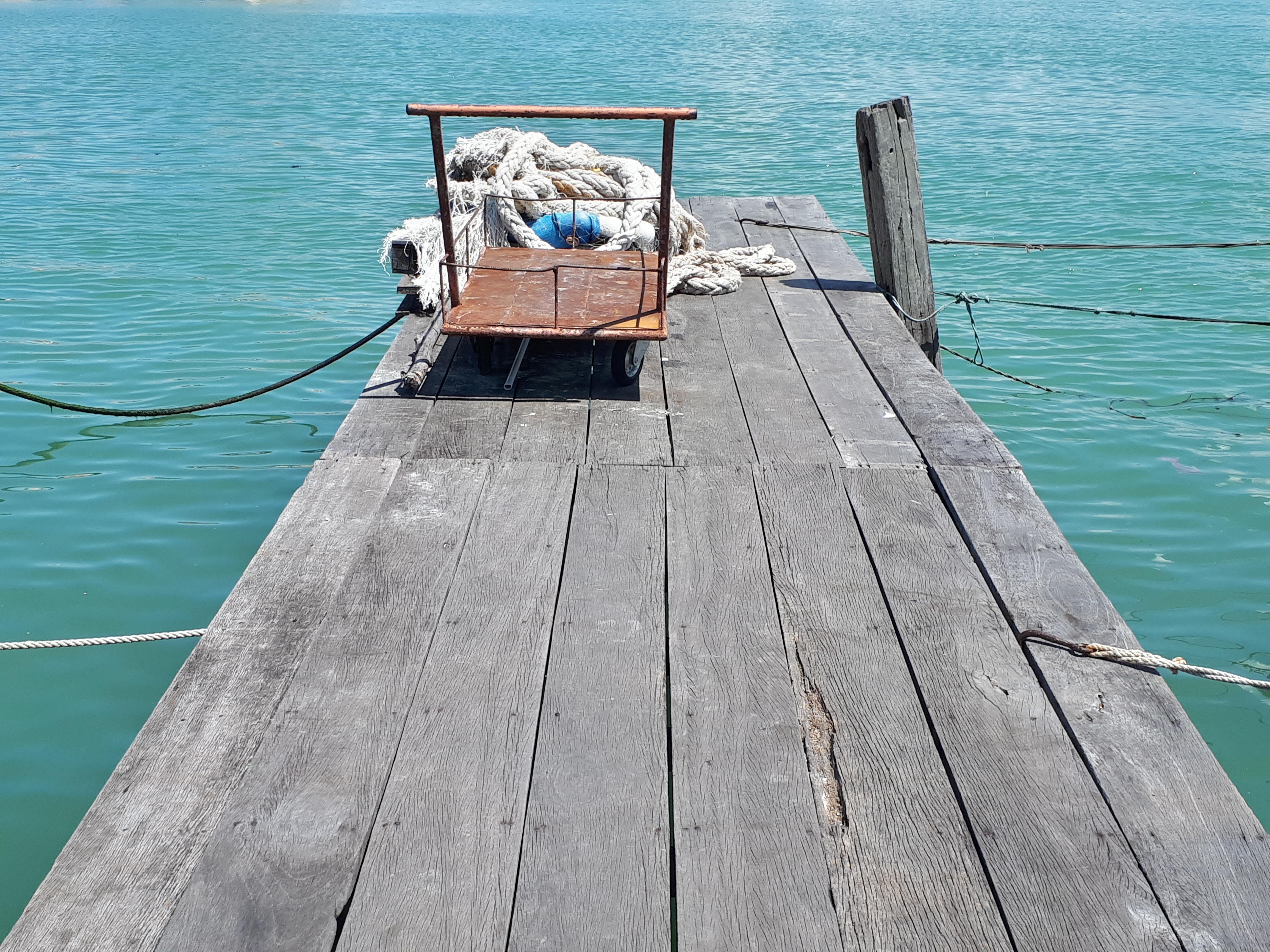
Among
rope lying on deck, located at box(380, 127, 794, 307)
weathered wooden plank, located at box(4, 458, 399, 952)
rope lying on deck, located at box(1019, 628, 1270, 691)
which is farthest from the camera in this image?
rope lying on deck, located at box(380, 127, 794, 307)

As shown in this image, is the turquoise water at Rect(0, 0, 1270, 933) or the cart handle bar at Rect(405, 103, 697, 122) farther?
the turquoise water at Rect(0, 0, 1270, 933)

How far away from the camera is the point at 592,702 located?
258 cm

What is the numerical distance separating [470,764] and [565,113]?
8.56 feet

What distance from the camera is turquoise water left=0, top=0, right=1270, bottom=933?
14.7 ft

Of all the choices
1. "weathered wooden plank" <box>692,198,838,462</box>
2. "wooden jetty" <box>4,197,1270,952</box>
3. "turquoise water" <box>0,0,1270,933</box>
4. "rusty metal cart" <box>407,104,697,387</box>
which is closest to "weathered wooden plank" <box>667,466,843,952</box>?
"wooden jetty" <box>4,197,1270,952</box>

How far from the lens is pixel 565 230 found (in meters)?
6.16

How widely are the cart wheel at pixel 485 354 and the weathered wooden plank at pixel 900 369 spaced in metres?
1.73

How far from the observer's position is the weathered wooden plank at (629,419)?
392 cm

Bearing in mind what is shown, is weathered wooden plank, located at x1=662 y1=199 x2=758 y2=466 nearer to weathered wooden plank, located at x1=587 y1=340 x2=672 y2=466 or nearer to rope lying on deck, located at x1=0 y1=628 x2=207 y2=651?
weathered wooden plank, located at x1=587 y1=340 x2=672 y2=466

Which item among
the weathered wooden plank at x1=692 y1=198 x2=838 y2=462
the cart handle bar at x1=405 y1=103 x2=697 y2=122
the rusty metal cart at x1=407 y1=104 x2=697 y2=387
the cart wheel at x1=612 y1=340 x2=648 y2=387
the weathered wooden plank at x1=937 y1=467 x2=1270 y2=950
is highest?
the cart handle bar at x1=405 y1=103 x2=697 y2=122

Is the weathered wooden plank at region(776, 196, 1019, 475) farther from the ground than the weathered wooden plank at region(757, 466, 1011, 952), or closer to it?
closer to it

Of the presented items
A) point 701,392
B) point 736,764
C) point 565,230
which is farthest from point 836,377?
point 736,764

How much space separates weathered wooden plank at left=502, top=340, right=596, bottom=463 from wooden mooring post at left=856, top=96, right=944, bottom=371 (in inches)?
76.6

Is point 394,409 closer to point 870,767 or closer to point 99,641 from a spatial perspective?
point 99,641
